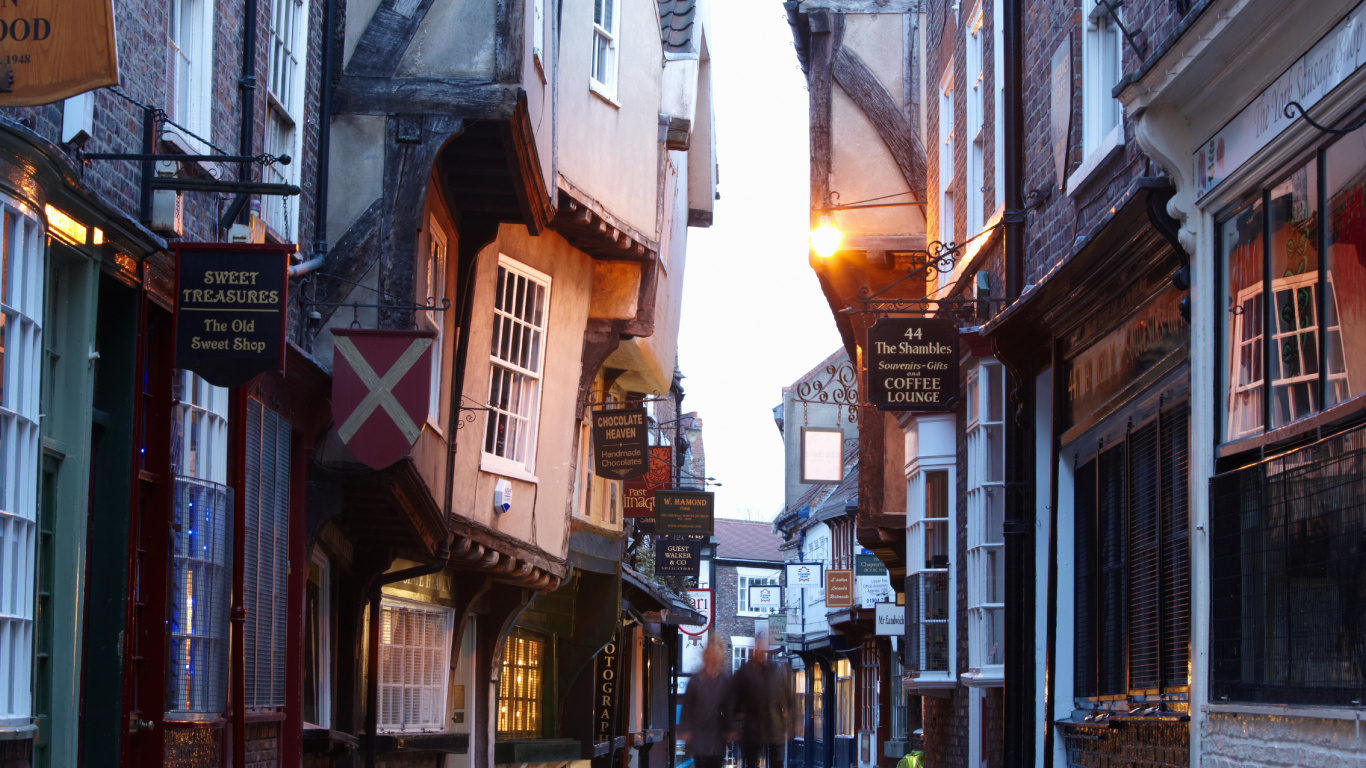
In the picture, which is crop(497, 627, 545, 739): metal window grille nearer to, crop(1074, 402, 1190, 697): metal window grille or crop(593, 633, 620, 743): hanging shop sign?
crop(593, 633, 620, 743): hanging shop sign

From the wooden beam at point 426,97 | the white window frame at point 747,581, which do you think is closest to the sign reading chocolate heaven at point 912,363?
the wooden beam at point 426,97

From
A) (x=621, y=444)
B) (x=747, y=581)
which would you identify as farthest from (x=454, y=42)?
(x=747, y=581)

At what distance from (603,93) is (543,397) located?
327 centimetres

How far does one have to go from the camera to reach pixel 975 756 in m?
13.9

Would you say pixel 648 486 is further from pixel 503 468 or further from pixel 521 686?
pixel 503 468

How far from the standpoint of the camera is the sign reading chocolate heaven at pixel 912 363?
12.9 metres

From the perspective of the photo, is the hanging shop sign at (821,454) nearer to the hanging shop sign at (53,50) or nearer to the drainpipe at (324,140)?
the drainpipe at (324,140)

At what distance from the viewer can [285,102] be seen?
34.9 ft

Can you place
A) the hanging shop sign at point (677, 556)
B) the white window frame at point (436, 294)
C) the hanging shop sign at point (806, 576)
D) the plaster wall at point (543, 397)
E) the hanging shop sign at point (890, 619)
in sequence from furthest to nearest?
the hanging shop sign at point (806, 576), the hanging shop sign at point (677, 556), the hanging shop sign at point (890, 619), the plaster wall at point (543, 397), the white window frame at point (436, 294)

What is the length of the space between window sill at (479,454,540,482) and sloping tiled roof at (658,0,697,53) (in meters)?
6.15

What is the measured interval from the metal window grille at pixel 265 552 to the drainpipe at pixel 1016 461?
4.97 m

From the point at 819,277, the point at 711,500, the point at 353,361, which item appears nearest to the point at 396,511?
the point at 353,361

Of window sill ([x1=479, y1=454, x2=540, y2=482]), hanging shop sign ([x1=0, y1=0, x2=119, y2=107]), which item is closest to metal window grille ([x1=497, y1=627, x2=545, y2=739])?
window sill ([x1=479, y1=454, x2=540, y2=482])

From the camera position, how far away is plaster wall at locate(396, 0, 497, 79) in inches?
446
